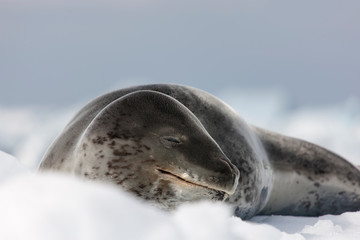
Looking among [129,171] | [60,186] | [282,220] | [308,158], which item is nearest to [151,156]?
[129,171]

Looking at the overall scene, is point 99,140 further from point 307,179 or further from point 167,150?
point 307,179

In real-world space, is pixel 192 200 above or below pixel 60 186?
below

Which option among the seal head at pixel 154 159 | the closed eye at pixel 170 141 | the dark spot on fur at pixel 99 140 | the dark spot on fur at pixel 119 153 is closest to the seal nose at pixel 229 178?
the seal head at pixel 154 159

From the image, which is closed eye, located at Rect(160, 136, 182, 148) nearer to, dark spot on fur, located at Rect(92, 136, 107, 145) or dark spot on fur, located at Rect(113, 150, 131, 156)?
dark spot on fur, located at Rect(113, 150, 131, 156)

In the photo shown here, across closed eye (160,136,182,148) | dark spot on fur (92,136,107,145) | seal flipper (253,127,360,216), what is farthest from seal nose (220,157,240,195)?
seal flipper (253,127,360,216)

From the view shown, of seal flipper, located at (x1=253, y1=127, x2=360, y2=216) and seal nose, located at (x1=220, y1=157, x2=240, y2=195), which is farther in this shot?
seal flipper, located at (x1=253, y1=127, x2=360, y2=216)

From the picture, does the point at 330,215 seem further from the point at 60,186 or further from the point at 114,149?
the point at 60,186

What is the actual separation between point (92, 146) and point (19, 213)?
0.96 metres

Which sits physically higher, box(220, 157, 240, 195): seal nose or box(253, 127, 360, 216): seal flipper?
box(220, 157, 240, 195): seal nose

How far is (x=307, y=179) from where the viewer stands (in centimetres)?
438

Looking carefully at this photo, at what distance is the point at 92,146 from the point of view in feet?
9.17

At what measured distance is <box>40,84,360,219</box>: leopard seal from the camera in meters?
2.70

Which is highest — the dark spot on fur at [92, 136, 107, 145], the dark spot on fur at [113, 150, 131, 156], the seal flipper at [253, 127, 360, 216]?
the dark spot on fur at [92, 136, 107, 145]

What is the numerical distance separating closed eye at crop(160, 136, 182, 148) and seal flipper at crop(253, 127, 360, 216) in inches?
61.7
